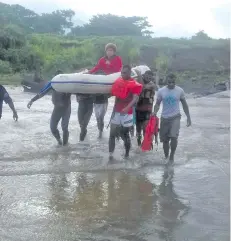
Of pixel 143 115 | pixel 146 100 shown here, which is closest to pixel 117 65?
pixel 146 100

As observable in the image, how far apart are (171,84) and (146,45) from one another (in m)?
36.7

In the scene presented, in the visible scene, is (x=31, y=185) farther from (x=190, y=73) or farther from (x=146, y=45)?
(x=146, y=45)

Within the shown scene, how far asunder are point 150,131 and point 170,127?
1.25 feet

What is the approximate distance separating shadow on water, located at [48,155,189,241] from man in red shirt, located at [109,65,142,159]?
2.67 ft

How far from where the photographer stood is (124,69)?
23.9 ft

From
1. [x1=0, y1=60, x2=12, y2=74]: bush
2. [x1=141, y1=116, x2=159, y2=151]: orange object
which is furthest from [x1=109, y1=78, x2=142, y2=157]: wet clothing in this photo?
[x1=0, y1=60, x2=12, y2=74]: bush

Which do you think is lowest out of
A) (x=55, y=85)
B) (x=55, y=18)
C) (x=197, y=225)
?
(x=197, y=225)

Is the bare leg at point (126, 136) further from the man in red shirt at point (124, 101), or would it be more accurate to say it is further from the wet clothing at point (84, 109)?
the wet clothing at point (84, 109)

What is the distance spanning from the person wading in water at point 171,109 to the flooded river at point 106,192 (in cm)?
44

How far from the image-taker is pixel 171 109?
750 cm

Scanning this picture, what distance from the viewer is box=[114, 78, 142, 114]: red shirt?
736cm

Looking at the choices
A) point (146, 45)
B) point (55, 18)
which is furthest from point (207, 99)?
point (55, 18)

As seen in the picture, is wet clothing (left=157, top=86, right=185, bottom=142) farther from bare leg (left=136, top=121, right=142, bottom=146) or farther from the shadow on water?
bare leg (left=136, top=121, right=142, bottom=146)

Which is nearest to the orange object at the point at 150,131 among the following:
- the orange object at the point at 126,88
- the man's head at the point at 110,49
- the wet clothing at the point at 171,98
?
the wet clothing at the point at 171,98
